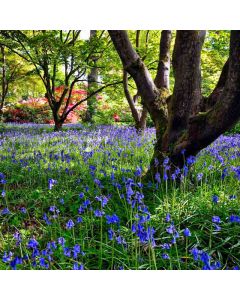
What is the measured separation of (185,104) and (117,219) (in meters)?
2.21

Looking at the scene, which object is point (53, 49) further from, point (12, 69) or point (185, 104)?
point (185, 104)

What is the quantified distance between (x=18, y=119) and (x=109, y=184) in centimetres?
1841

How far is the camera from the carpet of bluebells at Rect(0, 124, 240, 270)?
225 cm

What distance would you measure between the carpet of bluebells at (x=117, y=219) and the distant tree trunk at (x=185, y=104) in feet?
0.85

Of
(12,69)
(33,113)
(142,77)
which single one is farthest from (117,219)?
(33,113)

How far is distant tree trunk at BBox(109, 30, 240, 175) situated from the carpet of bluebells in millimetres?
258

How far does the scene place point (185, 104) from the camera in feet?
12.9

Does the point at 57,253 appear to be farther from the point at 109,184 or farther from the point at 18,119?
the point at 18,119

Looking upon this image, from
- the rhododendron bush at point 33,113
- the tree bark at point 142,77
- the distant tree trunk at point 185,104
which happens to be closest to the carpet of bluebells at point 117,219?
the distant tree trunk at point 185,104

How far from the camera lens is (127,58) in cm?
A: 429

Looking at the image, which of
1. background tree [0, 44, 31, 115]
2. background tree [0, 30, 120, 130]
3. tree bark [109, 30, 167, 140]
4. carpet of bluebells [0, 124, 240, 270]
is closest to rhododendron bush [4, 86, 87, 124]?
background tree [0, 44, 31, 115]

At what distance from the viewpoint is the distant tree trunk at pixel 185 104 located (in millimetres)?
3320

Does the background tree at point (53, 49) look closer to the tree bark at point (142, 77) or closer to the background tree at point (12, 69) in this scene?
the background tree at point (12, 69)

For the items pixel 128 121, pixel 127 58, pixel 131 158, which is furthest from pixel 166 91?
pixel 128 121
